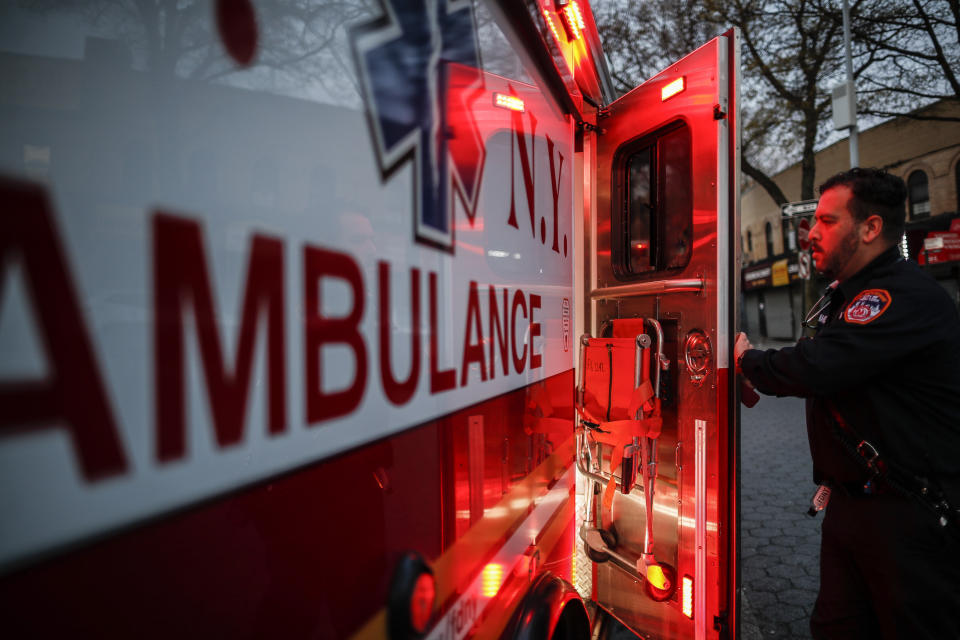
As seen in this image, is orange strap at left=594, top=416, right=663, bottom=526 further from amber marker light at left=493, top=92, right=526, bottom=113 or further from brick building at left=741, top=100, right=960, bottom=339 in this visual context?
brick building at left=741, top=100, right=960, bottom=339

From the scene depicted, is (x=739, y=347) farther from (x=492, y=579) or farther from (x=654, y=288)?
(x=492, y=579)

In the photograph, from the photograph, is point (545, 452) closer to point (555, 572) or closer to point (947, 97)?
point (555, 572)

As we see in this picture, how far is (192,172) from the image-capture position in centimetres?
62

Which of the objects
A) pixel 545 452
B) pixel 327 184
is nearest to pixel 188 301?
pixel 327 184

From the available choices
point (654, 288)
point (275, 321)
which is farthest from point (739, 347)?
point (275, 321)

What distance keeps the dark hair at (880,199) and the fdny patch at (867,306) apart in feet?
0.91

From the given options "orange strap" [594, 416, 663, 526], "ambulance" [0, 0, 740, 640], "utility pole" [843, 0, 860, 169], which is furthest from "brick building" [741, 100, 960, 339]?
"ambulance" [0, 0, 740, 640]

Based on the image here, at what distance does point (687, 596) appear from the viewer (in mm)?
2229

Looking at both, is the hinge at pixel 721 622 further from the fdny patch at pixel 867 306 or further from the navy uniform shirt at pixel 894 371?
the fdny patch at pixel 867 306

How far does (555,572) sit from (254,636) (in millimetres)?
1492

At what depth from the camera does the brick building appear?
15.1 metres

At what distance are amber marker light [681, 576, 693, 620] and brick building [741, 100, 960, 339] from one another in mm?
10432

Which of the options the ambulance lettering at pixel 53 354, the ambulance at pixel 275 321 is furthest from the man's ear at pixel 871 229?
the ambulance lettering at pixel 53 354

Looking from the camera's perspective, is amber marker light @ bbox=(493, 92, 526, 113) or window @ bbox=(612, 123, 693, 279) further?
window @ bbox=(612, 123, 693, 279)
